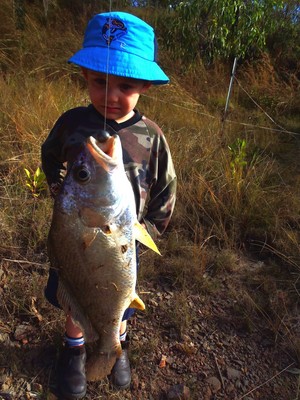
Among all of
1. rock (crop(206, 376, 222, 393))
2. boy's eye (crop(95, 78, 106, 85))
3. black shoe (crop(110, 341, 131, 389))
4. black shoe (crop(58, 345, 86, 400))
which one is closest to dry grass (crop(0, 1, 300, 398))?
black shoe (crop(58, 345, 86, 400))

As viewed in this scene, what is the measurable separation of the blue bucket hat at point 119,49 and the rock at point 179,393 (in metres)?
1.75

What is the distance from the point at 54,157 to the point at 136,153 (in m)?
0.48

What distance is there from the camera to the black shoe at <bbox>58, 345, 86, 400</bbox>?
2199 mm

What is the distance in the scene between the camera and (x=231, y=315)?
284 centimetres

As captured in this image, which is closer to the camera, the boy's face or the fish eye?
the fish eye

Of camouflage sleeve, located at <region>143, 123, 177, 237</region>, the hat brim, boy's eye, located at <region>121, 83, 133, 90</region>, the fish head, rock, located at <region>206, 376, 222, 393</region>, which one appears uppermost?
the hat brim

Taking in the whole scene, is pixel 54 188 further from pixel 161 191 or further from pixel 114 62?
pixel 114 62

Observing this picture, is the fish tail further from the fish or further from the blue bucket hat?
the blue bucket hat

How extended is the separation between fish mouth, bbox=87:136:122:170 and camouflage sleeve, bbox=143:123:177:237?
24.8 inches

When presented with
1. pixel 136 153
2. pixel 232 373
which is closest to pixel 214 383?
pixel 232 373

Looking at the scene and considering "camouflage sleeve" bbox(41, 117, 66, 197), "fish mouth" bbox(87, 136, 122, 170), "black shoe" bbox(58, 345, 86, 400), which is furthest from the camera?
"black shoe" bbox(58, 345, 86, 400)

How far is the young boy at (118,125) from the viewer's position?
1667mm

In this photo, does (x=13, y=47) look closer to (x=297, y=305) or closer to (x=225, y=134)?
(x=225, y=134)

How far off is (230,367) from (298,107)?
19.7 ft
